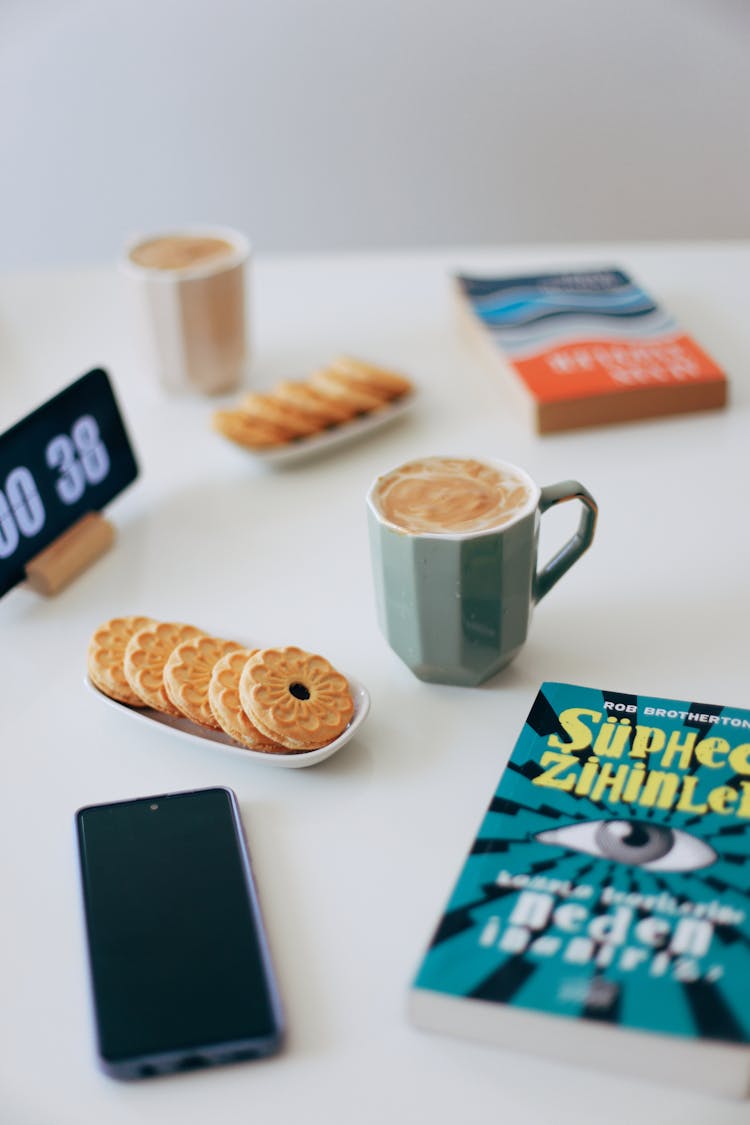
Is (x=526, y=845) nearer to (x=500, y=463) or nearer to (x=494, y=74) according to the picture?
(x=500, y=463)

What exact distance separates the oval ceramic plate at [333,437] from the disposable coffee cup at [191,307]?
0.17 meters

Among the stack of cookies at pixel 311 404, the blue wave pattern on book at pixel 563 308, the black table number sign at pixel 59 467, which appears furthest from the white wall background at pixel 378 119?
the black table number sign at pixel 59 467

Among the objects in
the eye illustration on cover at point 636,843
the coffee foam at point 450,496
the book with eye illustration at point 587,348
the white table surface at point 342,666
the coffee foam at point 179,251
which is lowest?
the white table surface at point 342,666

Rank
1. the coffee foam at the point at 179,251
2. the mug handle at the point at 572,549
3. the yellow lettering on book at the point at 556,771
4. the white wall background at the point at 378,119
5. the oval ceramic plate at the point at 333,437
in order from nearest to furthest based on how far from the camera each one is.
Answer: the yellow lettering on book at the point at 556,771, the mug handle at the point at 572,549, the oval ceramic plate at the point at 333,437, the coffee foam at the point at 179,251, the white wall background at the point at 378,119

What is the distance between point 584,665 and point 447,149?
1.83 m

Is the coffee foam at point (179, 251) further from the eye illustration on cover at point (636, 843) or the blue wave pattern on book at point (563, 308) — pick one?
the eye illustration on cover at point (636, 843)

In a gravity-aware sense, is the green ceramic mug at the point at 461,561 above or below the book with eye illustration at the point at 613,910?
above

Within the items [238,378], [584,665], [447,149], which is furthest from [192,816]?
[447,149]

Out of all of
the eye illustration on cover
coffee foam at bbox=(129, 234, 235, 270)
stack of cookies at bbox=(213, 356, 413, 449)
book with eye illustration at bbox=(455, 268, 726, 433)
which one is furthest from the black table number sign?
the eye illustration on cover

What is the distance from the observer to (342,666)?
83 cm

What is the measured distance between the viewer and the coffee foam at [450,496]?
759 millimetres

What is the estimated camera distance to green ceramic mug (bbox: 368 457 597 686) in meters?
0.74

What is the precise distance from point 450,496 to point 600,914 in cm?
31

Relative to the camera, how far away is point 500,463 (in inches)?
32.2
